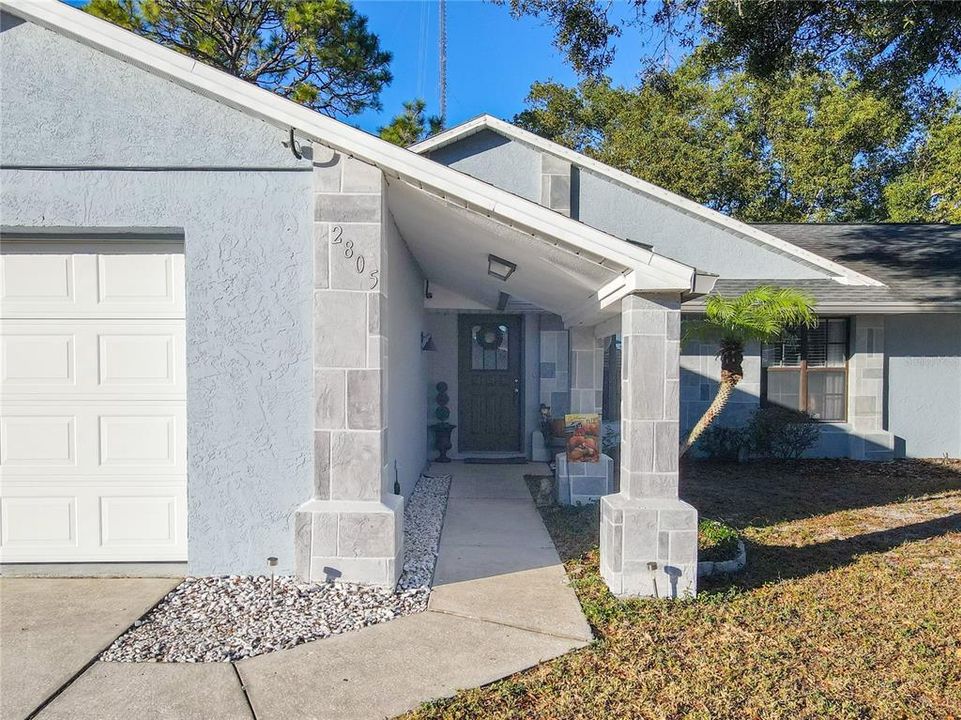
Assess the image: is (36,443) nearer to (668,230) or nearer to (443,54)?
(668,230)

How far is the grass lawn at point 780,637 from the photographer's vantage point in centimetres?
333

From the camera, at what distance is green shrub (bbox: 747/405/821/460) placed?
10.1 metres

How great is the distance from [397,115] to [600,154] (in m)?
9.55

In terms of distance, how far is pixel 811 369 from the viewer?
34.8 ft

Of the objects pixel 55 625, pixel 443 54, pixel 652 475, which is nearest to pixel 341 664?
pixel 55 625

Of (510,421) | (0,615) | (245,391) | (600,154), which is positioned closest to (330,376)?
(245,391)

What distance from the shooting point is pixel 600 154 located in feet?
75.3

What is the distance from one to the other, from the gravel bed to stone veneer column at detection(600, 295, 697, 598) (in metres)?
1.60

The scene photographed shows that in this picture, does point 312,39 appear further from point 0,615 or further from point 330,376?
point 0,615

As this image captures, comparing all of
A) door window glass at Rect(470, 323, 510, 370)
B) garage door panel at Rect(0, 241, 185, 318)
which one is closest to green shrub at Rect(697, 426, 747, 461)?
door window glass at Rect(470, 323, 510, 370)

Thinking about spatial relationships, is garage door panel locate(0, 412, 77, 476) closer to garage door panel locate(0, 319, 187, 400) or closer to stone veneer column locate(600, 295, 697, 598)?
garage door panel locate(0, 319, 187, 400)

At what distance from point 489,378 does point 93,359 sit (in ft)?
22.1

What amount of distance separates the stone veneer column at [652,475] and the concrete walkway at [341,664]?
1.99ft

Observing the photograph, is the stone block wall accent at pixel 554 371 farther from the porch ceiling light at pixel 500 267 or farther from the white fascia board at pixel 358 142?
the white fascia board at pixel 358 142
